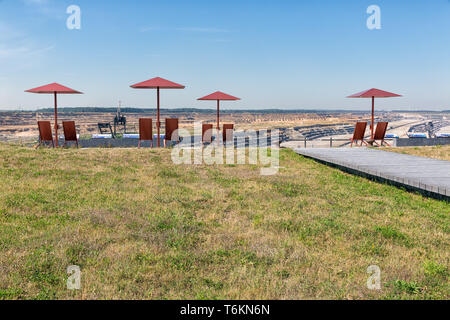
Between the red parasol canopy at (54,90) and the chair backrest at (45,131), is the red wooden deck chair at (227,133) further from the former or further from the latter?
the chair backrest at (45,131)

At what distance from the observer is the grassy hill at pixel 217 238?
3.26 meters

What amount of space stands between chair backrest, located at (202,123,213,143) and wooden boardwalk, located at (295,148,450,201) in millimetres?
4825

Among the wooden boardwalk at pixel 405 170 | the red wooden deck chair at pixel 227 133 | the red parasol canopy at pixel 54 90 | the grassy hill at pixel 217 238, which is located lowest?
the grassy hill at pixel 217 238

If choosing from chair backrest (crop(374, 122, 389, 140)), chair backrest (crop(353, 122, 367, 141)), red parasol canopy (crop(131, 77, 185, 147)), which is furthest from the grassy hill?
chair backrest (crop(374, 122, 389, 140))

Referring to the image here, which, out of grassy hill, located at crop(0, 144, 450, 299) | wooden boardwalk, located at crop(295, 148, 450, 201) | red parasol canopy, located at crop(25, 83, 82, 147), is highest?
red parasol canopy, located at crop(25, 83, 82, 147)

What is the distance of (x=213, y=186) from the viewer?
7562 mm

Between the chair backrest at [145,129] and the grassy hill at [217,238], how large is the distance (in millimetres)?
5792

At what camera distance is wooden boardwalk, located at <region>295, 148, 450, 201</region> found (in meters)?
6.64

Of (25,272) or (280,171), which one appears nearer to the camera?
(25,272)

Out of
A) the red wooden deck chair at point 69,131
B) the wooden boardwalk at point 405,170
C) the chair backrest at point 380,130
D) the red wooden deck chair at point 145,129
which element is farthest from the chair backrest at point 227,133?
the chair backrest at point 380,130

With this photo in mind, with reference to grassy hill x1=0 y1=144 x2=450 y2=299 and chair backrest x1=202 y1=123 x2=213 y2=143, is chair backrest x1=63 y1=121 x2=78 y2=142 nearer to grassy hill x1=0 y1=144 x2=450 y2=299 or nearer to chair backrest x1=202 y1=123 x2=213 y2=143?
chair backrest x1=202 y1=123 x2=213 y2=143
